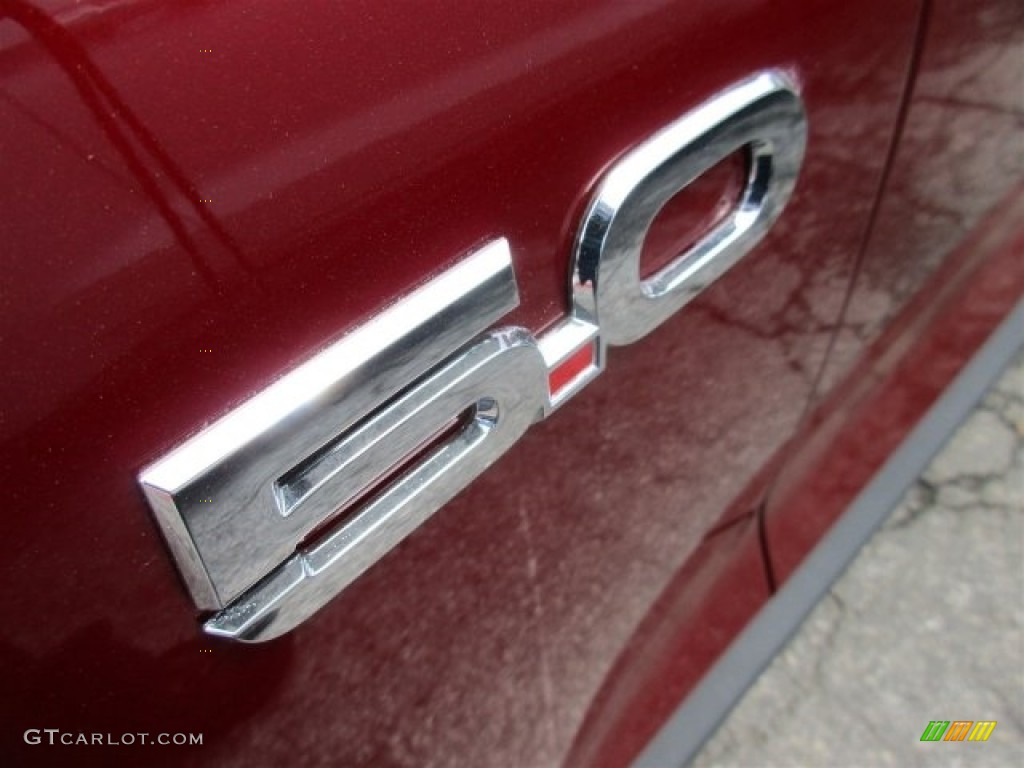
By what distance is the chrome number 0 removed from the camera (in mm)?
598

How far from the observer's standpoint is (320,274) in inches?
24.0

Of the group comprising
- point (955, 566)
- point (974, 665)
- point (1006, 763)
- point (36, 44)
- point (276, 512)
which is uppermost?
point (36, 44)

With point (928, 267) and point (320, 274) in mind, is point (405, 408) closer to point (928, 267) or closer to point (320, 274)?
point (320, 274)

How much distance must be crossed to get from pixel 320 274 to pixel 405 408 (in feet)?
0.34

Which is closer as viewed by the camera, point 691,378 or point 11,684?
point 11,684

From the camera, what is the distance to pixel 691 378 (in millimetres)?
1005

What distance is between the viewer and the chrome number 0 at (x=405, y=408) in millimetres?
598

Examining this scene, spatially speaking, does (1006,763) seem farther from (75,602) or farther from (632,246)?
(75,602)

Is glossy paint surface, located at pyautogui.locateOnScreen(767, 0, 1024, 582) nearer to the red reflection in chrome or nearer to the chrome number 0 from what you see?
the chrome number 0

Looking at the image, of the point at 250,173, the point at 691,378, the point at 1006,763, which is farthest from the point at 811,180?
the point at 1006,763

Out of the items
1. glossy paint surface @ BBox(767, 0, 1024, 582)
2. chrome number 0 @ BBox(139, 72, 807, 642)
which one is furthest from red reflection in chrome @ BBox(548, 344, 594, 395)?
glossy paint surface @ BBox(767, 0, 1024, 582)

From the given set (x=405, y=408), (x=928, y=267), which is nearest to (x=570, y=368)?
(x=405, y=408)

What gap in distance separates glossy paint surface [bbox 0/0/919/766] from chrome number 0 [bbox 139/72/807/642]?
0.05 feet

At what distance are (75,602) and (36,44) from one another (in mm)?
288
